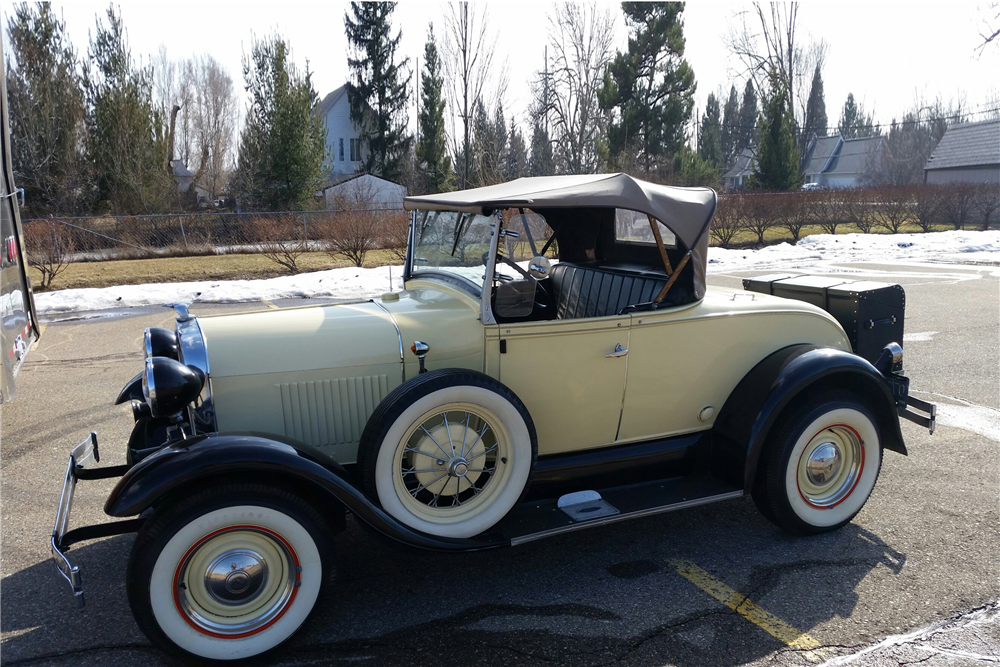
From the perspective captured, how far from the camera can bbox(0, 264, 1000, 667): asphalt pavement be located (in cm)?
276

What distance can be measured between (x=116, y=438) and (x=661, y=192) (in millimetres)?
4361

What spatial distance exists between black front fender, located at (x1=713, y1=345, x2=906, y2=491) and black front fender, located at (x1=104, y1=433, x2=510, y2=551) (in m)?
1.64

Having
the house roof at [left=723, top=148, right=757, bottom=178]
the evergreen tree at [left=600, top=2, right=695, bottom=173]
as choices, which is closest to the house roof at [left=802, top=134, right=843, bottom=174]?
the house roof at [left=723, top=148, right=757, bottom=178]

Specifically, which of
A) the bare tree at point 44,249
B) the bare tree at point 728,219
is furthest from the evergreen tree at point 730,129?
the bare tree at point 44,249

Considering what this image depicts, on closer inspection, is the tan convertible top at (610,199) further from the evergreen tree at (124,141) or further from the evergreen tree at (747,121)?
the evergreen tree at (747,121)

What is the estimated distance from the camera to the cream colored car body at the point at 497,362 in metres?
3.16

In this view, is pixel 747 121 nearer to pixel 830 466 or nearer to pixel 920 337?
pixel 920 337

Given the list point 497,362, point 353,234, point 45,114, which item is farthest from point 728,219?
point 45,114

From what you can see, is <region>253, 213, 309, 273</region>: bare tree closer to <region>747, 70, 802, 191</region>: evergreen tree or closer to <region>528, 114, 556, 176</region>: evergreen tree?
<region>528, 114, 556, 176</region>: evergreen tree

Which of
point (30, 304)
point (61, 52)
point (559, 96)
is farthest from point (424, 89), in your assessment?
point (30, 304)

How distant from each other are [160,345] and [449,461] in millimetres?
1531

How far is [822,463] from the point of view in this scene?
3723 mm

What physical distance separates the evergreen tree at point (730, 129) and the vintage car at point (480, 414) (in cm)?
6611

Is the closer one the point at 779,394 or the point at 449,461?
the point at 449,461
